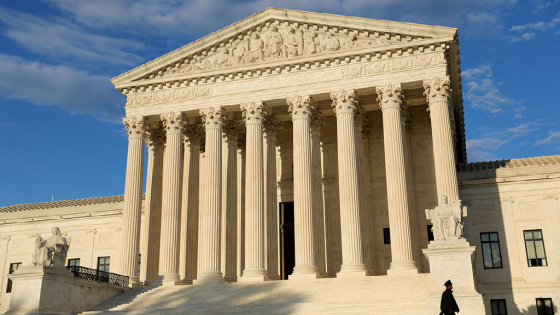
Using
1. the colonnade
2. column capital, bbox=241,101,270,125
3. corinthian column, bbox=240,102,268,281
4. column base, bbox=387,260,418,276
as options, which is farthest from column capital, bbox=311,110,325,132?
column base, bbox=387,260,418,276

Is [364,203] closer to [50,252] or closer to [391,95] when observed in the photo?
[391,95]

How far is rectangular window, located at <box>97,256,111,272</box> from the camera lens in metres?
44.2

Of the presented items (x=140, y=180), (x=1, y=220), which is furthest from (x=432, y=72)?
(x=1, y=220)

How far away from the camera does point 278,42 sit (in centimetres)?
3681

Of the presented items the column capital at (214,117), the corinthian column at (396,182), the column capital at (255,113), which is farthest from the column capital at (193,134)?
the corinthian column at (396,182)

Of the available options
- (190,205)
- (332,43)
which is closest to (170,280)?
(190,205)

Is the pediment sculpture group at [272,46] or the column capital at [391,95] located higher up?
the pediment sculpture group at [272,46]

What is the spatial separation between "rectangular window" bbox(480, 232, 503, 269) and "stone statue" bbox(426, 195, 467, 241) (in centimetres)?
1179

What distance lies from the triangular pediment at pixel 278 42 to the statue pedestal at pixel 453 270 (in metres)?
14.4

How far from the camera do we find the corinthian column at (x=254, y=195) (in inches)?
1325

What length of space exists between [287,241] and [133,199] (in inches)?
450

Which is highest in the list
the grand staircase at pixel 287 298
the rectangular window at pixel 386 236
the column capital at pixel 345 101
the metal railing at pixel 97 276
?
the column capital at pixel 345 101

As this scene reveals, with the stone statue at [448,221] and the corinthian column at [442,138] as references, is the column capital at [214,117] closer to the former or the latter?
the corinthian column at [442,138]

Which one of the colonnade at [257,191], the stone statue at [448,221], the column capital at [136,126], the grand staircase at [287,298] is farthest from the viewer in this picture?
the column capital at [136,126]
